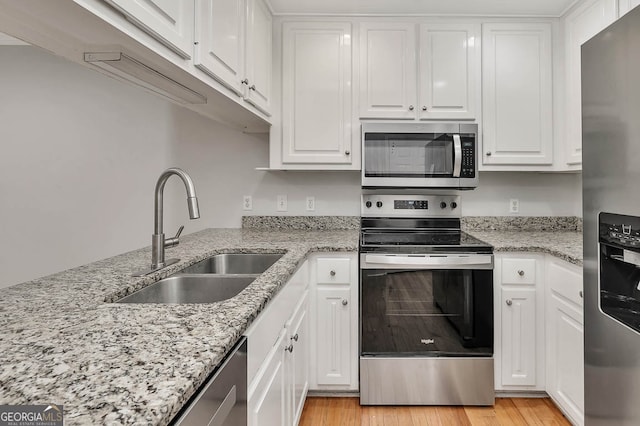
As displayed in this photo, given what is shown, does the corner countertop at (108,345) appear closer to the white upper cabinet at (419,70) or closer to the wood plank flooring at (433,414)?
the wood plank flooring at (433,414)

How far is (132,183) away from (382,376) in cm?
219

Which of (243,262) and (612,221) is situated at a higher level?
(612,221)

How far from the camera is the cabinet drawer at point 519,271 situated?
1920 millimetres

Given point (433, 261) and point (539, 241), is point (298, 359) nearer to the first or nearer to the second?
point (433, 261)

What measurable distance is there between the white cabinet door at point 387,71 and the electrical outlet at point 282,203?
2.69 feet

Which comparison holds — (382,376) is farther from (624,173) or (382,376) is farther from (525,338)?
(624,173)

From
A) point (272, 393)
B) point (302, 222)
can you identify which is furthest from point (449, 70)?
point (272, 393)

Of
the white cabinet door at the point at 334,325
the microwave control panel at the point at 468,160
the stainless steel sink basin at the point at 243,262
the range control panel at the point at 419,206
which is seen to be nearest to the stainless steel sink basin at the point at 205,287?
the stainless steel sink basin at the point at 243,262

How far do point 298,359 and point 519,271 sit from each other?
1297 mm

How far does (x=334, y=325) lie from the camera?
195 centimetres

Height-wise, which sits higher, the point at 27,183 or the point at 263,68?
the point at 263,68

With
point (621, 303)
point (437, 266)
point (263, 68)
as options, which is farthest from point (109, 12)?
point (437, 266)

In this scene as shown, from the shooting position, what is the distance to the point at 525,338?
1.92m

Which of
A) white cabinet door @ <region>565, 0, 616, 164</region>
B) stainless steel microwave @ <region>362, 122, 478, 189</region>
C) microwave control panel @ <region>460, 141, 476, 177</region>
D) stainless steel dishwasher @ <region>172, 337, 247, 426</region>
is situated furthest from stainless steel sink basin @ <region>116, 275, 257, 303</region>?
white cabinet door @ <region>565, 0, 616, 164</region>
